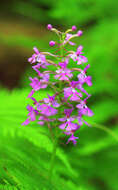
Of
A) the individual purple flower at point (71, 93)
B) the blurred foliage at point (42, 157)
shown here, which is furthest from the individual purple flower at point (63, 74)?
the blurred foliage at point (42, 157)

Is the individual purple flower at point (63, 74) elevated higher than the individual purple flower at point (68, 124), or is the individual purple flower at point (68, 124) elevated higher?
the individual purple flower at point (63, 74)

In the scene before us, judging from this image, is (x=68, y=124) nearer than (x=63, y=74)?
No

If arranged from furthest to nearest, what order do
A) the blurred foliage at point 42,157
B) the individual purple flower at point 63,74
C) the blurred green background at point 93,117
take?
the blurred green background at point 93,117 → the blurred foliage at point 42,157 → the individual purple flower at point 63,74

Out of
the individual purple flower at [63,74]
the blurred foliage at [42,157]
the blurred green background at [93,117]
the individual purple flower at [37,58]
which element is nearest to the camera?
the individual purple flower at [63,74]

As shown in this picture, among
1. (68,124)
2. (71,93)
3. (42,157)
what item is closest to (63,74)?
(71,93)

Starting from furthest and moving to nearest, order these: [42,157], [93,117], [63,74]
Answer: [93,117], [42,157], [63,74]

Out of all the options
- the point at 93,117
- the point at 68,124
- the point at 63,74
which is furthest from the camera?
the point at 93,117

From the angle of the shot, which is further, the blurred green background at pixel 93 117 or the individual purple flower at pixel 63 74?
the blurred green background at pixel 93 117

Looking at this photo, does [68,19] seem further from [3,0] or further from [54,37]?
[3,0]

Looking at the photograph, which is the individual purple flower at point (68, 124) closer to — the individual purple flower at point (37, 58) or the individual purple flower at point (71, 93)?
the individual purple flower at point (71, 93)

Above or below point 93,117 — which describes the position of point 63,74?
below

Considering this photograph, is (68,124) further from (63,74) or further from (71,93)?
(63,74)

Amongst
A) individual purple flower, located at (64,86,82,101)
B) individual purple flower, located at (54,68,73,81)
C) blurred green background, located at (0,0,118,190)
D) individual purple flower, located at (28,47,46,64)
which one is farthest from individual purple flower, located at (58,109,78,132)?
blurred green background, located at (0,0,118,190)
